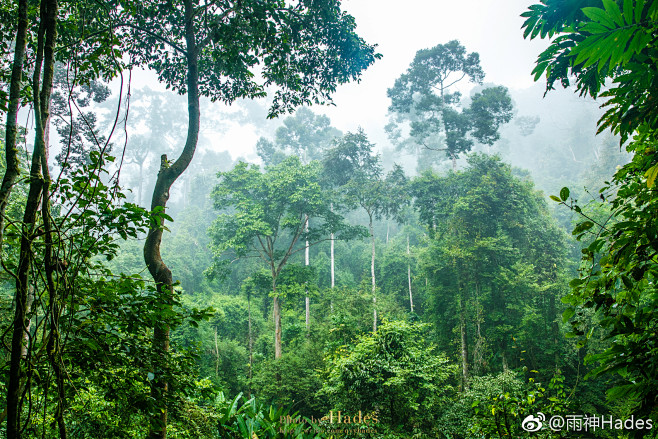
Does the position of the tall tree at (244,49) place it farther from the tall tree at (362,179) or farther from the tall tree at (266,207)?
the tall tree at (362,179)

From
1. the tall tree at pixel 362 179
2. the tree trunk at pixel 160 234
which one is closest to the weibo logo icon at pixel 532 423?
the tree trunk at pixel 160 234

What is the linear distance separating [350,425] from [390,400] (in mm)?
851

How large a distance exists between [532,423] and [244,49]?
16.7 ft

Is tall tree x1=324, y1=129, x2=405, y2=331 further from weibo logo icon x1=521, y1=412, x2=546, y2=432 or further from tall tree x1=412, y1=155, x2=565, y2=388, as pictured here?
weibo logo icon x1=521, y1=412, x2=546, y2=432

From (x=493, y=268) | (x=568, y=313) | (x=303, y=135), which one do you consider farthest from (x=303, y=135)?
(x=568, y=313)

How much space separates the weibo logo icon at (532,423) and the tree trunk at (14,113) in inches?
129

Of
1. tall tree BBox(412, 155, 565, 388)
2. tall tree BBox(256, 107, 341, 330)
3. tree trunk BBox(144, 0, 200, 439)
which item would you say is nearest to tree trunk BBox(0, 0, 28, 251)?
tree trunk BBox(144, 0, 200, 439)

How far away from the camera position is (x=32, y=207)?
127 centimetres

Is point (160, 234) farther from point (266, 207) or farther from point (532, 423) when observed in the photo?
point (266, 207)

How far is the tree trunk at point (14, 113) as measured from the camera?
46.0 inches

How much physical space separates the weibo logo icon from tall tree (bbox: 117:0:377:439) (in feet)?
12.8

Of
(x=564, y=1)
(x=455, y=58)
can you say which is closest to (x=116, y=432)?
(x=564, y=1)

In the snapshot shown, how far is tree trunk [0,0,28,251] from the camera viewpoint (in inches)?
46.0

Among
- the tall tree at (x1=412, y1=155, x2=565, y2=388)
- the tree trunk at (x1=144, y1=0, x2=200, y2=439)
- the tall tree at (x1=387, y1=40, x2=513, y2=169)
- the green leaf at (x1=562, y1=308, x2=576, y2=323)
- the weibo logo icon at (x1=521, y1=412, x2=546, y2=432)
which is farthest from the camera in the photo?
the tall tree at (x1=387, y1=40, x2=513, y2=169)
